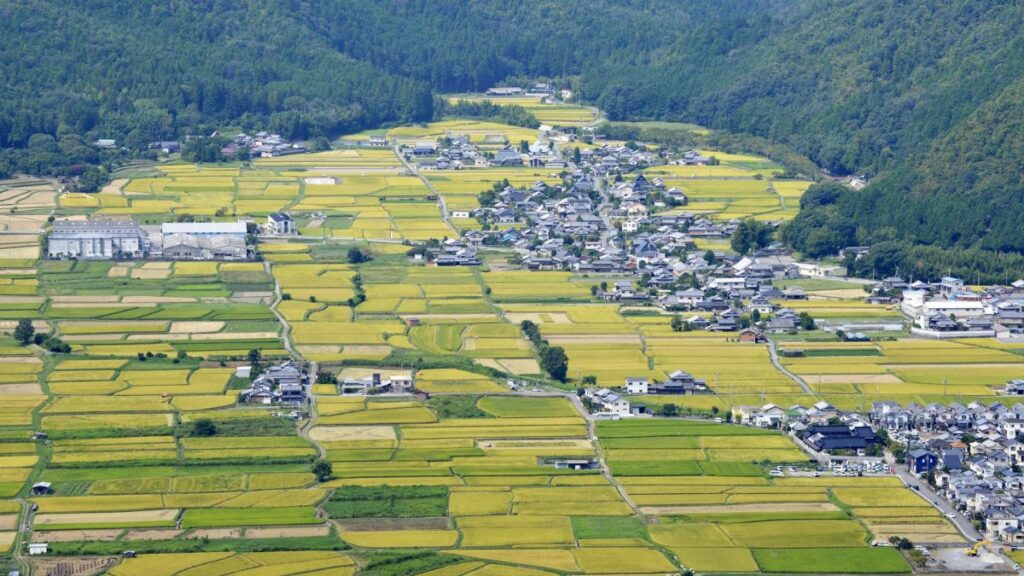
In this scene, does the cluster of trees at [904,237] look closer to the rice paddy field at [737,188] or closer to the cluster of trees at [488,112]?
the rice paddy field at [737,188]

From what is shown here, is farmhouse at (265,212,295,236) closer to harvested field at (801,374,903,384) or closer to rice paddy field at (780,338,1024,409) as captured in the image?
rice paddy field at (780,338,1024,409)

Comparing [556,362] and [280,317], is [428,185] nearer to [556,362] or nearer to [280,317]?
[280,317]

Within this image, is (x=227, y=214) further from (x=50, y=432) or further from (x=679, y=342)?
(x=50, y=432)

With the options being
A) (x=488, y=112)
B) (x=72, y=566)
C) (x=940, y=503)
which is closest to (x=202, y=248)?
(x=72, y=566)

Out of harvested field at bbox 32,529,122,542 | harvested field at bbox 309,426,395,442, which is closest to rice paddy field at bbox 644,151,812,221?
harvested field at bbox 309,426,395,442

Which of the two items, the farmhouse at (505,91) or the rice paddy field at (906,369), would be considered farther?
the farmhouse at (505,91)

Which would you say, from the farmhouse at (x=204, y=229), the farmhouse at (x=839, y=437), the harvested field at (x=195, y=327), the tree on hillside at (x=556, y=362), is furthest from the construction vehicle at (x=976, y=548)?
the farmhouse at (x=204, y=229)
